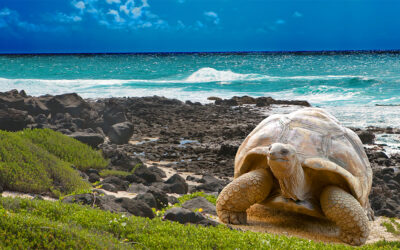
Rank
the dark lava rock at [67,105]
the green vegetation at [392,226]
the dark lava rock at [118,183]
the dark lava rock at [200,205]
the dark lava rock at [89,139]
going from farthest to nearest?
the dark lava rock at [67,105], the dark lava rock at [89,139], the dark lava rock at [118,183], the dark lava rock at [200,205], the green vegetation at [392,226]

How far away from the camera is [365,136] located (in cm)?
1533

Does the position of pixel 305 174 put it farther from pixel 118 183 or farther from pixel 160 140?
pixel 160 140

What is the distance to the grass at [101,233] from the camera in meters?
4.27

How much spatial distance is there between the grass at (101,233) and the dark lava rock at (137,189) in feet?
8.40

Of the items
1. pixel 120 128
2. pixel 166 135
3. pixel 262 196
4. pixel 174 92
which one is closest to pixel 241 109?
pixel 166 135

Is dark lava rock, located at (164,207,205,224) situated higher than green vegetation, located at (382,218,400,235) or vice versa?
dark lava rock, located at (164,207,205,224)

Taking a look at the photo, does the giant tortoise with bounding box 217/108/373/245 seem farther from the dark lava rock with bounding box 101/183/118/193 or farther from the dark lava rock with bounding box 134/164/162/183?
the dark lava rock with bounding box 134/164/162/183

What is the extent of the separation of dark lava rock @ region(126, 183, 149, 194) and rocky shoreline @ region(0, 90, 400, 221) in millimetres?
18

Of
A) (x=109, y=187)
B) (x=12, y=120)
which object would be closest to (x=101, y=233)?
(x=109, y=187)

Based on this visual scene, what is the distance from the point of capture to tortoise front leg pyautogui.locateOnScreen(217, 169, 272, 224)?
5887 mm

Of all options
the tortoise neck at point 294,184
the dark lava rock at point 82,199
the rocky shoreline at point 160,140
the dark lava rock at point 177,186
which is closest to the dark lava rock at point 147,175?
the rocky shoreline at point 160,140

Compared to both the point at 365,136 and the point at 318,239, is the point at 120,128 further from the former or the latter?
the point at 318,239

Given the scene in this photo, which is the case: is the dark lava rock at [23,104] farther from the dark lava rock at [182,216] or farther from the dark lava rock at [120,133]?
the dark lava rock at [182,216]

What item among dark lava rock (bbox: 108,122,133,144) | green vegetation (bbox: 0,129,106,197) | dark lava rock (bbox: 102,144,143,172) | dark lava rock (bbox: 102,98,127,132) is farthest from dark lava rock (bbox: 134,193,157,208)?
dark lava rock (bbox: 102,98,127,132)
